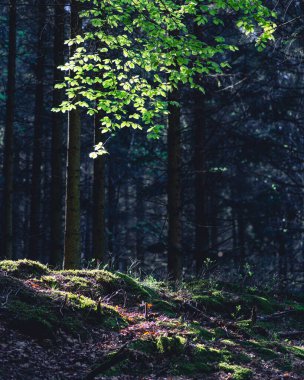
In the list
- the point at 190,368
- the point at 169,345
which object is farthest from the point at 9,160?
the point at 190,368

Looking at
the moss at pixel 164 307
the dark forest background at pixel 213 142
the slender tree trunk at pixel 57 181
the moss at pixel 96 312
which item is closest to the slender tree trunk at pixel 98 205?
the dark forest background at pixel 213 142

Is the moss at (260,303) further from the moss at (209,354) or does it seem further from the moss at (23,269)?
the moss at (23,269)

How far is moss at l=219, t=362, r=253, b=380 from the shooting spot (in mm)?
6320

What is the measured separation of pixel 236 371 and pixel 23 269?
4387 mm

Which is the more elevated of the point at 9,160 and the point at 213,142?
the point at 213,142

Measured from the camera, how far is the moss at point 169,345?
6670mm

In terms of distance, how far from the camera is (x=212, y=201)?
2419 cm

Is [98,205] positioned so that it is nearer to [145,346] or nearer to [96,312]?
[96,312]

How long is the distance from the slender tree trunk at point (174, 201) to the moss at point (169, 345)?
20.4 feet

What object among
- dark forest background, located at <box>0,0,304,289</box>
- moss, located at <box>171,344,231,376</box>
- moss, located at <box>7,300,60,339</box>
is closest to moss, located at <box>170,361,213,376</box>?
moss, located at <box>171,344,231,376</box>

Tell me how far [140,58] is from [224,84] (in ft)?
29.0

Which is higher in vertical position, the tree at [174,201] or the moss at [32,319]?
the tree at [174,201]

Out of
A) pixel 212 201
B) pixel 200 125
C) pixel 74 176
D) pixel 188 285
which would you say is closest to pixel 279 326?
pixel 188 285

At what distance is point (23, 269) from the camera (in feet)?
28.5
